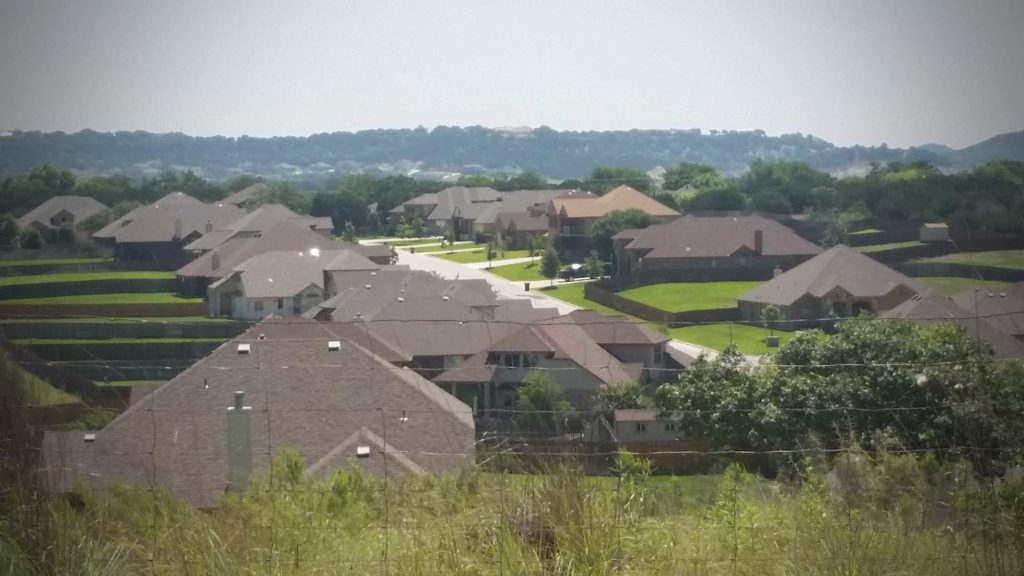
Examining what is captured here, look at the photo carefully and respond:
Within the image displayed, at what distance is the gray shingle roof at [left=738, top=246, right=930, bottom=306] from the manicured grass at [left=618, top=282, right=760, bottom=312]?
44.8 inches

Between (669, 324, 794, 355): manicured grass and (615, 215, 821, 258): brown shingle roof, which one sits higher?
(615, 215, 821, 258): brown shingle roof

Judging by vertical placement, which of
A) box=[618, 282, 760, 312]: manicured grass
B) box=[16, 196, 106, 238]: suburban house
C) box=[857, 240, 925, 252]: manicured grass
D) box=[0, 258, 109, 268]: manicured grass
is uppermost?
box=[16, 196, 106, 238]: suburban house

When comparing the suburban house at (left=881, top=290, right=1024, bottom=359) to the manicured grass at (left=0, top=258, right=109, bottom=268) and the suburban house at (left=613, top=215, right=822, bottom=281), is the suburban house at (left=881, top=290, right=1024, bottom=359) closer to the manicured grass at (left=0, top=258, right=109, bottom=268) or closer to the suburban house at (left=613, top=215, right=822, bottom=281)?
the suburban house at (left=613, top=215, right=822, bottom=281)

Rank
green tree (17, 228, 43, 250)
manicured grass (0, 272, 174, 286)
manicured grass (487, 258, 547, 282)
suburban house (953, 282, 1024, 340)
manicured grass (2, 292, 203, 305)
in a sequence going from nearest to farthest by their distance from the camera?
suburban house (953, 282, 1024, 340)
manicured grass (0, 272, 174, 286)
manicured grass (2, 292, 203, 305)
green tree (17, 228, 43, 250)
manicured grass (487, 258, 547, 282)

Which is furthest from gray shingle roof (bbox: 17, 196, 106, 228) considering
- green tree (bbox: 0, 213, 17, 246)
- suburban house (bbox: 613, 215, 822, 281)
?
suburban house (bbox: 613, 215, 822, 281)

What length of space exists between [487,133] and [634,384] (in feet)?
409

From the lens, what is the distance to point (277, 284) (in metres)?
24.2

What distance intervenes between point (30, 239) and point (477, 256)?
694 inches

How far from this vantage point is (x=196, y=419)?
7859mm

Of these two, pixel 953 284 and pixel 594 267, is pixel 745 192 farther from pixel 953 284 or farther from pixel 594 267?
pixel 953 284

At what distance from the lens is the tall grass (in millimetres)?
4379

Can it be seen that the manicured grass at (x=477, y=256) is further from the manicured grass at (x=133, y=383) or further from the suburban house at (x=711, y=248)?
the manicured grass at (x=133, y=383)

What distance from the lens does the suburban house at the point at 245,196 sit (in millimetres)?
44066

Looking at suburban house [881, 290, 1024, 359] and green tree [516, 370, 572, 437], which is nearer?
green tree [516, 370, 572, 437]
